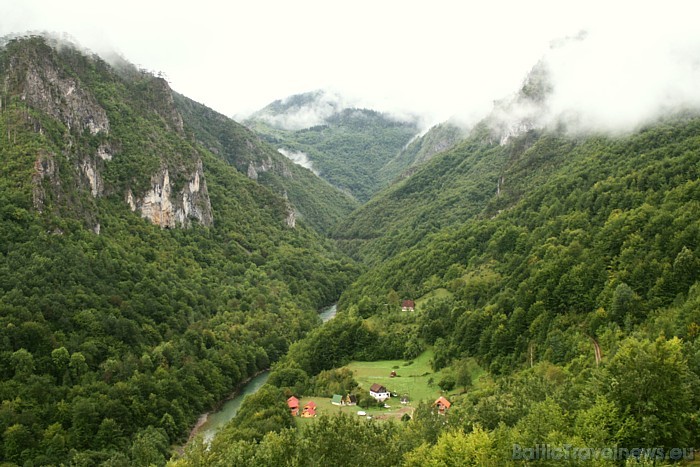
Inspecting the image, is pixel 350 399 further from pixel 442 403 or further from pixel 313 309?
pixel 313 309

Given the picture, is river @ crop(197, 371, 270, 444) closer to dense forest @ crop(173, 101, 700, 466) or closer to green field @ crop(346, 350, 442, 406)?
dense forest @ crop(173, 101, 700, 466)

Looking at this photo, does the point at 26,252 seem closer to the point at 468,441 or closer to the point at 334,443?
the point at 334,443

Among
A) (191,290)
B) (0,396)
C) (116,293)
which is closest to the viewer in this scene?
(0,396)

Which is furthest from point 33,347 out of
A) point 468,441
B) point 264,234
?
point 264,234

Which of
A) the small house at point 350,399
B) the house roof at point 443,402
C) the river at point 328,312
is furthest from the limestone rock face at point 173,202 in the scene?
the house roof at point 443,402

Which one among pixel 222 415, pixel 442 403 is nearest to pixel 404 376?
pixel 442 403

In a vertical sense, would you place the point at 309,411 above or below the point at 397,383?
below
